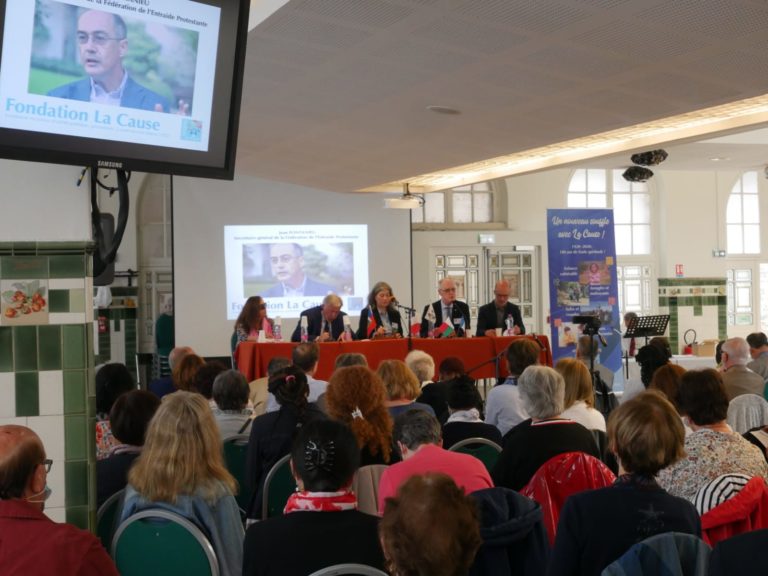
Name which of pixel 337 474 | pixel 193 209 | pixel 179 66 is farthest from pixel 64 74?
pixel 193 209

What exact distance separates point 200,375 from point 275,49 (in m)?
2.03

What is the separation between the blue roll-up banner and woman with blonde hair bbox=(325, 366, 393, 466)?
284 inches

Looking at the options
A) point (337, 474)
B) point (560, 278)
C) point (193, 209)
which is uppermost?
point (193, 209)

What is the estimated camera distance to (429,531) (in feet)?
5.27

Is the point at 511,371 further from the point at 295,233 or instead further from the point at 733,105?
the point at 295,233

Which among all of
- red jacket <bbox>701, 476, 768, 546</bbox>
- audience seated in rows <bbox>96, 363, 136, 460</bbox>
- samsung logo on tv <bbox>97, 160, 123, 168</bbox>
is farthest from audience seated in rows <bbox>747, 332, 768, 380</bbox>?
samsung logo on tv <bbox>97, 160, 123, 168</bbox>

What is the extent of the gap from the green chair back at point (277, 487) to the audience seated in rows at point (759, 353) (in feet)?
14.6

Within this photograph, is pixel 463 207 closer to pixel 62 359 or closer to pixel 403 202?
pixel 403 202

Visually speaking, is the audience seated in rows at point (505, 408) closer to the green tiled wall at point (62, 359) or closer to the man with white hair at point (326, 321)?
the green tiled wall at point (62, 359)

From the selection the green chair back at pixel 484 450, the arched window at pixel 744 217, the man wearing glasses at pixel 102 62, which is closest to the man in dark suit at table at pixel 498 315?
the green chair back at pixel 484 450

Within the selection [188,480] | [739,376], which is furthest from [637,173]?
[188,480]

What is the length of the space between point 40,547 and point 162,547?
575 mm

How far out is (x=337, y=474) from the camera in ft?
7.36

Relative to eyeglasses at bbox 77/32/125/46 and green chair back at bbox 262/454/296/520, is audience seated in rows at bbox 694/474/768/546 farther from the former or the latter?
eyeglasses at bbox 77/32/125/46
